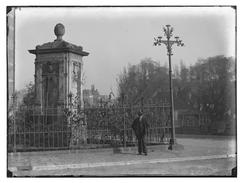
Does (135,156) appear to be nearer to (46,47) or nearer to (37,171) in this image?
(37,171)

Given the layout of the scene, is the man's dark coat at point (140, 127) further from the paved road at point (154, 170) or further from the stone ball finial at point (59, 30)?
the stone ball finial at point (59, 30)

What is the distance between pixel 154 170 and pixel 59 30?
6.49 metres

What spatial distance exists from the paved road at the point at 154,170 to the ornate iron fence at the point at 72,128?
107 inches

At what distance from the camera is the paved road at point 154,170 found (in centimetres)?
862

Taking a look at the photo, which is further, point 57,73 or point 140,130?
point 57,73

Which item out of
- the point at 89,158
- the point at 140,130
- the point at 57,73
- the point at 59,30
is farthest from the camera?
the point at 57,73

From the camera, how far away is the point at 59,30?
510 inches

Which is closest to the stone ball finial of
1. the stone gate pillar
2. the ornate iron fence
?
the stone gate pillar

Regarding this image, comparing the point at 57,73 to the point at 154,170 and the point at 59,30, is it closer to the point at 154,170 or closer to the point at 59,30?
the point at 59,30

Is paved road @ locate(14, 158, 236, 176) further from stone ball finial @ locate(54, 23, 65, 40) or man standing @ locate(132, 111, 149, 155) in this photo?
stone ball finial @ locate(54, 23, 65, 40)

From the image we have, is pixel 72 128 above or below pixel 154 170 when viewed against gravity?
above

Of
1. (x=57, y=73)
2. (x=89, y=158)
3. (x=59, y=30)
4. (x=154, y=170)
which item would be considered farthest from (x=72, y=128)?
(x=154, y=170)

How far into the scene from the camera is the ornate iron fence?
11.7m

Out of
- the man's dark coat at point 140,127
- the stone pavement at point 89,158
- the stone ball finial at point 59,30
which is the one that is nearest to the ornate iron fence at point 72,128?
the stone pavement at point 89,158
